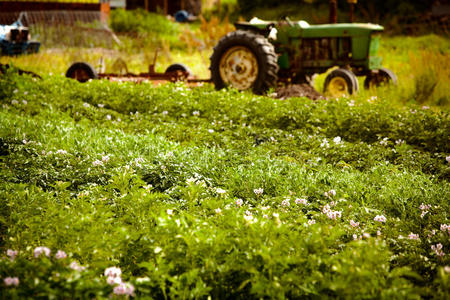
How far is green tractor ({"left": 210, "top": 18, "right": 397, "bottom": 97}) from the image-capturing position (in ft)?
30.6

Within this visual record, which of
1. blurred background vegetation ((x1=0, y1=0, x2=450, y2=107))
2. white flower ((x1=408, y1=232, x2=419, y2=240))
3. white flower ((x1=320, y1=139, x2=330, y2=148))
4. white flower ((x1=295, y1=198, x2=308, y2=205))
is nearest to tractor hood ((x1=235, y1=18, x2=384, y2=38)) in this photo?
blurred background vegetation ((x1=0, y1=0, x2=450, y2=107))

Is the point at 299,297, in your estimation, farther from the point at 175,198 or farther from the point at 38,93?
the point at 38,93

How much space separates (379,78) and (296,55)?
165 centimetres

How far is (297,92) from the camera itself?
9359 millimetres

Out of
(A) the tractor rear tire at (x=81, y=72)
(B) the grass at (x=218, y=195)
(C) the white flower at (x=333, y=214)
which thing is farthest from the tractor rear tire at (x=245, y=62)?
(C) the white flower at (x=333, y=214)

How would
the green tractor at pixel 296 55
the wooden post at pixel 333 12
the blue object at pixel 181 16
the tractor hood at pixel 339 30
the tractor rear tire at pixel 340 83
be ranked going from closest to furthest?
the tractor rear tire at pixel 340 83, the green tractor at pixel 296 55, the tractor hood at pixel 339 30, the wooden post at pixel 333 12, the blue object at pixel 181 16

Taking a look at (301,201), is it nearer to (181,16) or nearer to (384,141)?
(384,141)

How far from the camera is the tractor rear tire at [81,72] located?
10229mm

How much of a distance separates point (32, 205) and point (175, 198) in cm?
118

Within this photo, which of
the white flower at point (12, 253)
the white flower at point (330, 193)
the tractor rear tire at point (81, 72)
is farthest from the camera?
the tractor rear tire at point (81, 72)

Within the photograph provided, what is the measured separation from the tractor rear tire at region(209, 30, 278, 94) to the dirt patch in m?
0.24

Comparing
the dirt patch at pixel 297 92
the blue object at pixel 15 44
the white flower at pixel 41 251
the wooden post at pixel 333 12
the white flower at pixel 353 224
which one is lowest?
the white flower at pixel 353 224

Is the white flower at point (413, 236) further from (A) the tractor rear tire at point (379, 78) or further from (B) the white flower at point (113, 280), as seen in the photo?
(A) the tractor rear tire at point (379, 78)

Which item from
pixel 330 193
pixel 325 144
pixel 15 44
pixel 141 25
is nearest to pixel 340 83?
pixel 325 144
